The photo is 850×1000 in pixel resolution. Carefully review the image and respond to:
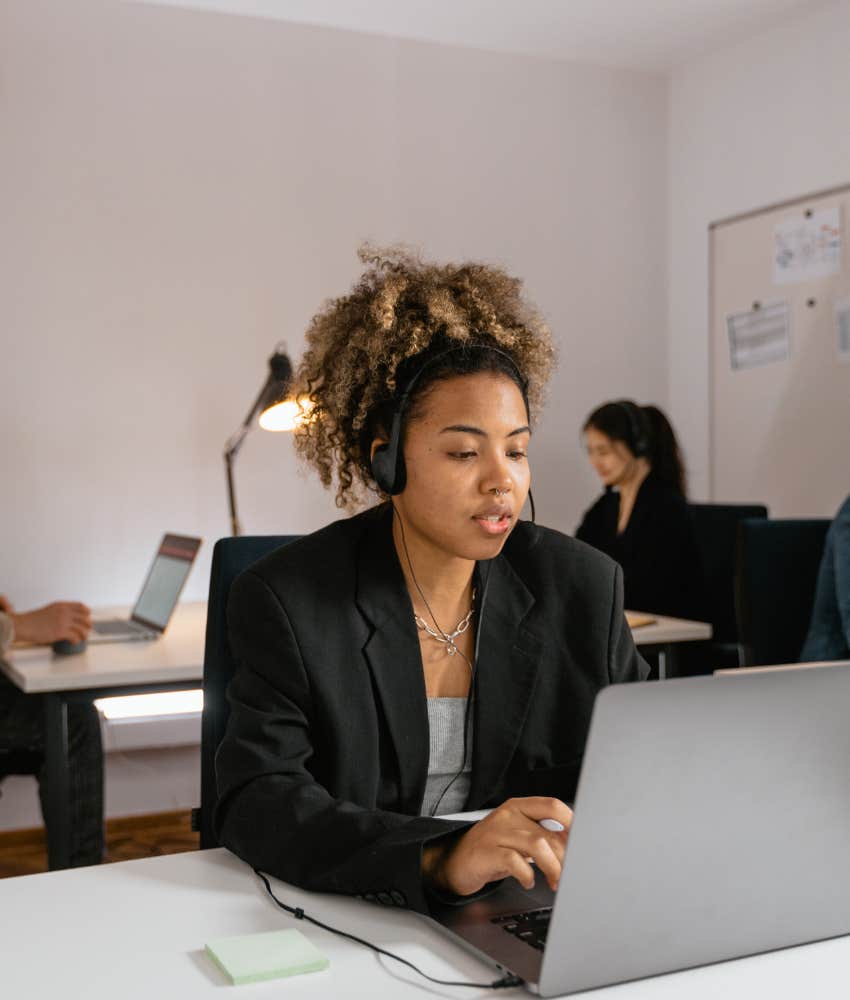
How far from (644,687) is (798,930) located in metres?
0.27

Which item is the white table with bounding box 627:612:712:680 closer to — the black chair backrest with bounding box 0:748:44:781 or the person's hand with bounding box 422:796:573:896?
the black chair backrest with bounding box 0:748:44:781

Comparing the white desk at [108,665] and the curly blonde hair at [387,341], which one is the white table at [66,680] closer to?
the white desk at [108,665]

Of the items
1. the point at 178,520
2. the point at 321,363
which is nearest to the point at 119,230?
the point at 178,520

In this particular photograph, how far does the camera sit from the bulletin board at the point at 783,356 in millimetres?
3561

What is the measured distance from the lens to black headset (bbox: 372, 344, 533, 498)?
1.30 metres

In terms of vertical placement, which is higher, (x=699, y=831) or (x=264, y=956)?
(x=699, y=831)

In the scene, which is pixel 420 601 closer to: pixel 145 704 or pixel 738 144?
pixel 145 704

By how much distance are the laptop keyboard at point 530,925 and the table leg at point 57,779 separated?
154 centimetres

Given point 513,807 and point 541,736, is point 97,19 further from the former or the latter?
point 513,807

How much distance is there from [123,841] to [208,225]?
1.88 m

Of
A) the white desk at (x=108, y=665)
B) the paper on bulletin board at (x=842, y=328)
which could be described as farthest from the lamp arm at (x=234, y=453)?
the paper on bulletin board at (x=842, y=328)

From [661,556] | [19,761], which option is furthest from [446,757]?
[661,556]

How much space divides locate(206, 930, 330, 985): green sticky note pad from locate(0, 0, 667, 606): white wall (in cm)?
272

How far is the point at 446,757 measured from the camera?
1.31 m
